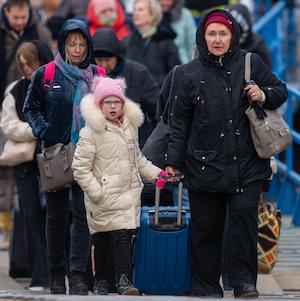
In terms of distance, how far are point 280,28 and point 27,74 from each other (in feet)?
19.1

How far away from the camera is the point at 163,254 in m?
9.47

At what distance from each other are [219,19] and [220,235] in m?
1.40

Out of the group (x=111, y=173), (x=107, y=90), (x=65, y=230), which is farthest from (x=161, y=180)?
(x=65, y=230)

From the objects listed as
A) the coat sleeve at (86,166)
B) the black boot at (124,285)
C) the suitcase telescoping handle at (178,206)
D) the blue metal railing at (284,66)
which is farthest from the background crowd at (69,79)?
the blue metal railing at (284,66)

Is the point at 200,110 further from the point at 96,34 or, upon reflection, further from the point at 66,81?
the point at 96,34

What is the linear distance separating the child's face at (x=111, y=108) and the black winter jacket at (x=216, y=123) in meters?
0.38

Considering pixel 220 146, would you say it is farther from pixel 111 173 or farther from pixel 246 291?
pixel 246 291

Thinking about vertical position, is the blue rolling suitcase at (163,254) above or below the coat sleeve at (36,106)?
below

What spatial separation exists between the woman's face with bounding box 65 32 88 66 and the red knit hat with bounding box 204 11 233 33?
93 cm

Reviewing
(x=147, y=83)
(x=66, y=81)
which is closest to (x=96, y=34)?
(x=147, y=83)

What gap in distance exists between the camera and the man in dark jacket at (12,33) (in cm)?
1254

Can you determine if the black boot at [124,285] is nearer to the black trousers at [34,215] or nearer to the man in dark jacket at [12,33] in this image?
the black trousers at [34,215]

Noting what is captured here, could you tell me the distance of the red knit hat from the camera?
932cm

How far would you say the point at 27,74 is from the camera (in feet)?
35.7
